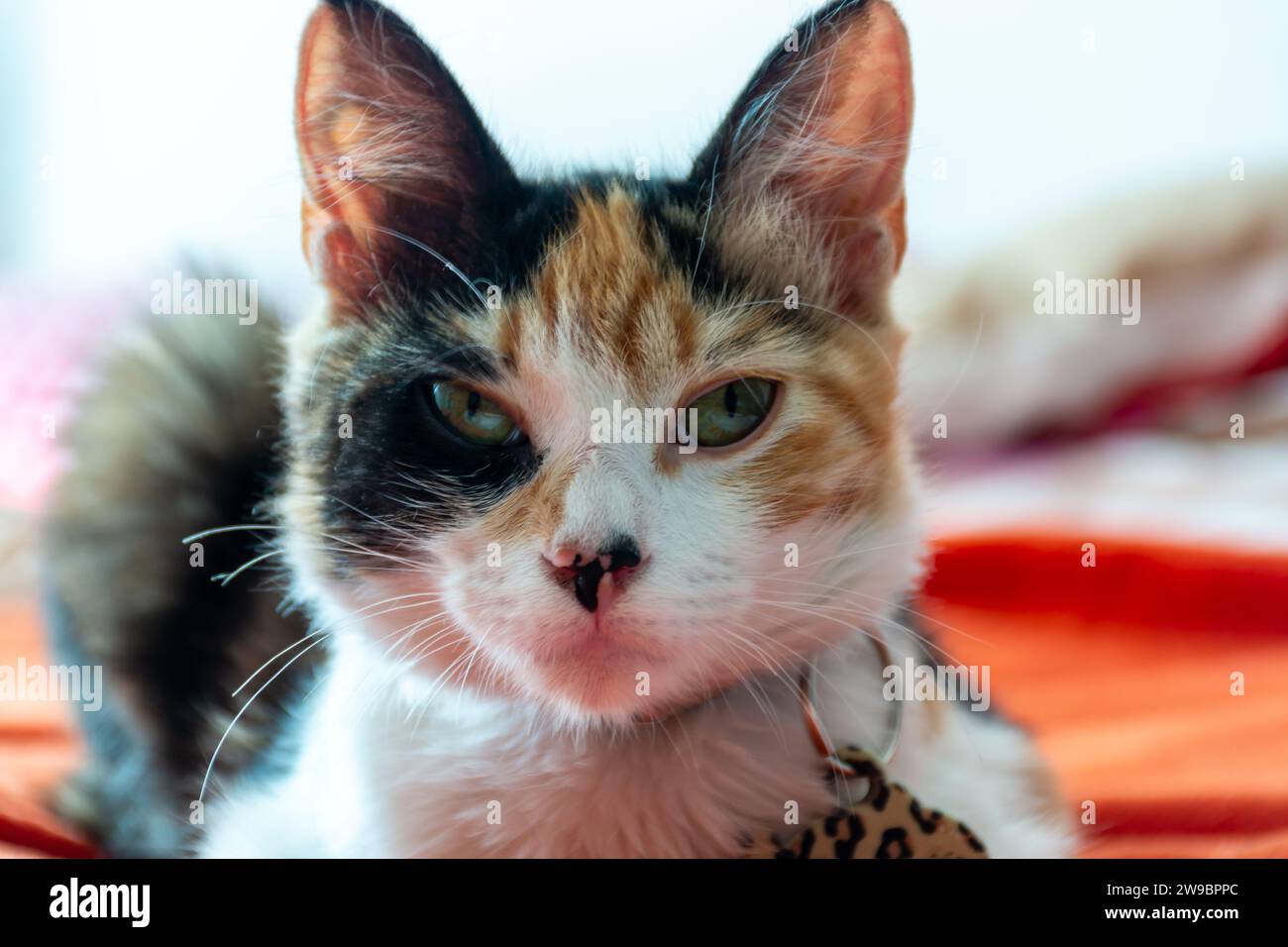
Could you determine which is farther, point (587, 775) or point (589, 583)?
point (587, 775)

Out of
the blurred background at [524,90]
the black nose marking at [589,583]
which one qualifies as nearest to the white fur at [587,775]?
the black nose marking at [589,583]

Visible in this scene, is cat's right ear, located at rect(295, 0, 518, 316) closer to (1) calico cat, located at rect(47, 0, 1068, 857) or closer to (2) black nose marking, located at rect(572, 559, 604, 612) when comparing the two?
(1) calico cat, located at rect(47, 0, 1068, 857)

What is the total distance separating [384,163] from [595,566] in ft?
1.09

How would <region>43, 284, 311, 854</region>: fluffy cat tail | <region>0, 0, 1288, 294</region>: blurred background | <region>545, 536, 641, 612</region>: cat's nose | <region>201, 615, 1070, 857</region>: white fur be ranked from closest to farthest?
<region>545, 536, 641, 612</region>: cat's nose < <region>201, 615, 1070, 857</region>: white fur < <region>0, 0, 1288, 294</region>: blurred background < <region>43, 284, 311, 854</region>: fluffy cat tail

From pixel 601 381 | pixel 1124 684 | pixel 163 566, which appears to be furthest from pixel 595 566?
pixel 1124 684

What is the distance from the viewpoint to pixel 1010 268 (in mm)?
1657

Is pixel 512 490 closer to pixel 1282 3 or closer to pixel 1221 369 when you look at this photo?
pixel 1282 3

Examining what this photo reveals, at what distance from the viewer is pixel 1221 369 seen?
1.68 m

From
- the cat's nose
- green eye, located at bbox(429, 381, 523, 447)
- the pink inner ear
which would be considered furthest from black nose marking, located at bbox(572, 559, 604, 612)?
the pink inner ear

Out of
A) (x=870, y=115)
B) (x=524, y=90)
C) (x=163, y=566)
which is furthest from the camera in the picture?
(x=163, y=566)

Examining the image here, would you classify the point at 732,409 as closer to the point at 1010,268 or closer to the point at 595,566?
the point at 595,566

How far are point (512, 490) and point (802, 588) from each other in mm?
203

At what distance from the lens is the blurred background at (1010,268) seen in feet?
2.91

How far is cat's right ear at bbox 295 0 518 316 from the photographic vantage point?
72cm
